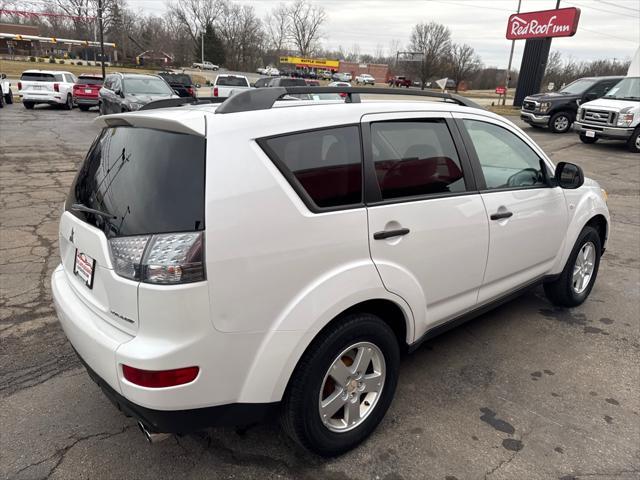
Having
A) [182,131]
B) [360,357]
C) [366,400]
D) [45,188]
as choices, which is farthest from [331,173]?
[45,188]

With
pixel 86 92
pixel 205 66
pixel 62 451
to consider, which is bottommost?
pixel 62 451

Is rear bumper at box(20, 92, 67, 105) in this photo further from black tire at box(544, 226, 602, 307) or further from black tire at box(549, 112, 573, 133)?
black tire at box(544, 226, 602, 307)

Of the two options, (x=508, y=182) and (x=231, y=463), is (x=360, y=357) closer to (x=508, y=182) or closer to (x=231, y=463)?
(x=231, y=463)

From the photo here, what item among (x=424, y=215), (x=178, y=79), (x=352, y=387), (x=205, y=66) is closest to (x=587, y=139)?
(x=424, y=215)

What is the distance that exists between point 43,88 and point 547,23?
24933 mm

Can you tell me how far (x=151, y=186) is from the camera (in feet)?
6.40

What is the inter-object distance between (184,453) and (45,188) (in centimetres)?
693

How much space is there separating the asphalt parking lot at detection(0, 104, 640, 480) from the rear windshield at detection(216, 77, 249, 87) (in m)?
17.3

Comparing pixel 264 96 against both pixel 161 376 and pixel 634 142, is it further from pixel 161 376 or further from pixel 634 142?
pixel 634 142

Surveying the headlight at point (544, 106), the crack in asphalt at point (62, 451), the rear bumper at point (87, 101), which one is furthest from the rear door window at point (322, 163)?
the rear bumper at point (87, 101)

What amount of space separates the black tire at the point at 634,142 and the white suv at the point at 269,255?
550 inches

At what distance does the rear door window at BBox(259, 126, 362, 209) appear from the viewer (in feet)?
6.85

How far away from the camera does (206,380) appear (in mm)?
1905

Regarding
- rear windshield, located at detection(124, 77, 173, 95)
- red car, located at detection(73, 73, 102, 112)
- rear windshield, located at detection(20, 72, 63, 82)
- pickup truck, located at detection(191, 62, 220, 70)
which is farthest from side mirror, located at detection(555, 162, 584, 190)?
pickup truck, located at detection(191, 62, 220, 70)
